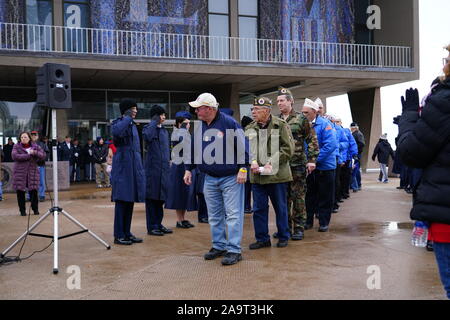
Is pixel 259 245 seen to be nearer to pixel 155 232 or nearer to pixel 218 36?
pixel 155 232

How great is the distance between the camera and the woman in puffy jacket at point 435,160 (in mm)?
3072

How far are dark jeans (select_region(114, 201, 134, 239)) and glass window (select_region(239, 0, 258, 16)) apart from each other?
15090mm

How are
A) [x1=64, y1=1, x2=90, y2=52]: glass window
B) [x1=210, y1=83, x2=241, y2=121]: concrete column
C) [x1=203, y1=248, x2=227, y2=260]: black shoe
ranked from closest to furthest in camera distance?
[x1=203, y1=248, x2=227, y2=260]: black shoe < [x1=64, y1=1, x2=90, y2=52]: glass window < [x1=210, y1=83, x2=241, y2=121]: concrete column

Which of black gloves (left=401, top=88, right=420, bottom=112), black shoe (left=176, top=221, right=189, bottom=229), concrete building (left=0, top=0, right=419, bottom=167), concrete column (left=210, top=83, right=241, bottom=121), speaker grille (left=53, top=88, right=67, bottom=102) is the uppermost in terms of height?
concrete building (left=0, top=0, right=419, bottom=167)

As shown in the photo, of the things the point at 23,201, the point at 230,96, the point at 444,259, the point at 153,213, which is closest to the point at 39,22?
the point at 230,96

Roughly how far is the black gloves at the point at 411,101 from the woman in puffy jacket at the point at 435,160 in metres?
0.33

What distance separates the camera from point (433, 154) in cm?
313

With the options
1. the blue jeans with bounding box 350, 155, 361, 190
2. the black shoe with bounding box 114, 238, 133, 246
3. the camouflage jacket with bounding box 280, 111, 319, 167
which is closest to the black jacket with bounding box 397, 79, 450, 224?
the camouflage jacket with bounding box 280, 111, 319, 167

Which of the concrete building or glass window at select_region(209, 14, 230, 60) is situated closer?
the concrete building

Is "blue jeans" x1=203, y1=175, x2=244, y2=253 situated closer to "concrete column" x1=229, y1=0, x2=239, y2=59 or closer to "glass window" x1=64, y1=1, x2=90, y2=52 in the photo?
"glass window" x1=64, y1=1, x2=90, y2=52

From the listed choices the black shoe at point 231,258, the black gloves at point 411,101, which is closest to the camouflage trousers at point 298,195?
the black shoe at point 231,258

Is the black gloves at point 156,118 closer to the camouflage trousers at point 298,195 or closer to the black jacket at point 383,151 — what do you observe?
the camouflage trousers at point 298,195

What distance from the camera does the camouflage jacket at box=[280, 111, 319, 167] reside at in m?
7.20

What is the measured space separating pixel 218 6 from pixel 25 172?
12.3m
